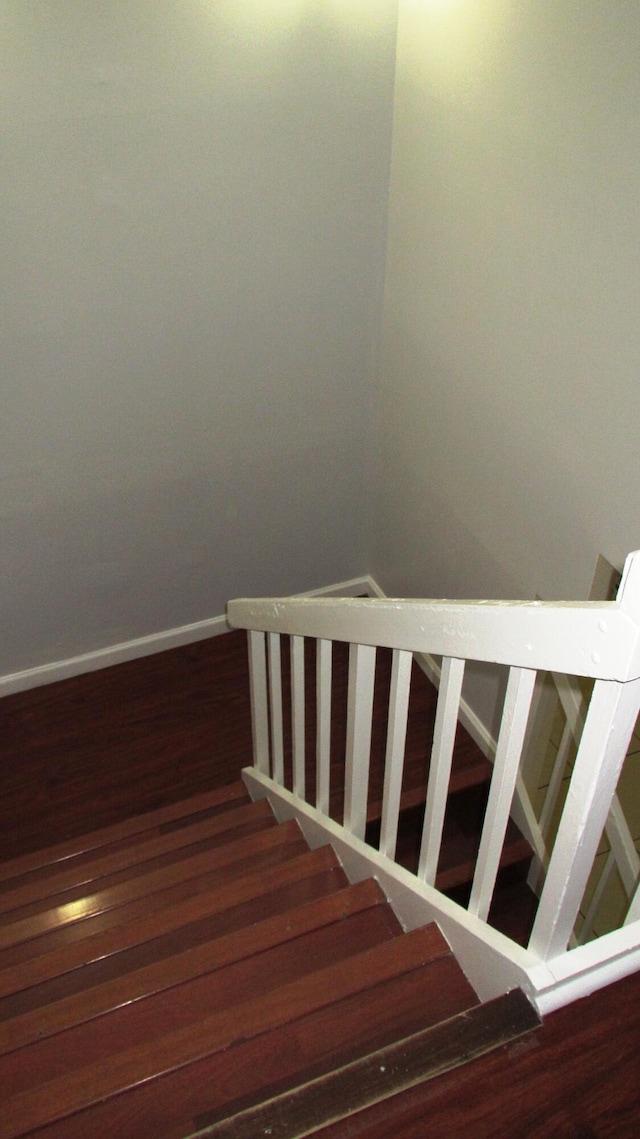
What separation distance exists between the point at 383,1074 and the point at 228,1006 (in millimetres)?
484

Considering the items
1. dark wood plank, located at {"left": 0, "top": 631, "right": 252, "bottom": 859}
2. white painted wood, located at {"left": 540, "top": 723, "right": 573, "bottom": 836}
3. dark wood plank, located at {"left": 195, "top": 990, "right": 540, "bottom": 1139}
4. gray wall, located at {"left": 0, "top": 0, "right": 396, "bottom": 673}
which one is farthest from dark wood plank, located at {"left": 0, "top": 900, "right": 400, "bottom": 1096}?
gray wall, located at {"left": 0, "top": 0, "right": 396, "bottom": 673}

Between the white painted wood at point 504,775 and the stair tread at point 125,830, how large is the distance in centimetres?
168

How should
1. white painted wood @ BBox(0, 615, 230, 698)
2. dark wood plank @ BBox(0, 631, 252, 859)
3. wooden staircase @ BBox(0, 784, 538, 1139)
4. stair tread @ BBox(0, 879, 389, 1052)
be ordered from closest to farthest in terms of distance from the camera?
Result: 1. wooden staircase @ BBox(0, 784, 538, 1139)
2. stair tread @ BBox(0, 879, 389, 1052)
3. dark wood plank @ BBox(0, 631, 252, 859)
4. white painted wood @ BBox(0, 615, 230, 698)

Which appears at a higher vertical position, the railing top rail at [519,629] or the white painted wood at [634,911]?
the railing top rail at [519,629]

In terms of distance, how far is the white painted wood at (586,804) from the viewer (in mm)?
923

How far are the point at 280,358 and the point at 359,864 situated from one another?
1882 millimetres

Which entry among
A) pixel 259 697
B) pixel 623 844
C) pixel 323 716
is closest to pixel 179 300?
pixel 259 697

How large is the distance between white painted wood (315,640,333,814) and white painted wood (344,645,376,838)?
0.12m

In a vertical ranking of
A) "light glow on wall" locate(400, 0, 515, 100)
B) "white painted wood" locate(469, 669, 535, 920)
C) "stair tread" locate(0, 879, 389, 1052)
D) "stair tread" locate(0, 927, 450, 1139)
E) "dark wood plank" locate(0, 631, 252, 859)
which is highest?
"light glow on wall" locate(400, 0, 515, 100)

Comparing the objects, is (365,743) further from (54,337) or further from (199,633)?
(199,633)

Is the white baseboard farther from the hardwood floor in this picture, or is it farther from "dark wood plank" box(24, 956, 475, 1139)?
"dark wood plank" box(24, 956, 475, 1139)

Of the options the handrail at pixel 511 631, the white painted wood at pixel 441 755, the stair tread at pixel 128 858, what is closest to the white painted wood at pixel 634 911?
the white painted wood at pixel 441 755

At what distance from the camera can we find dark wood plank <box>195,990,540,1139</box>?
1.08 m

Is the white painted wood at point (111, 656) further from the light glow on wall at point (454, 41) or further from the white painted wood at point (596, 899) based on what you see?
the light glow on wall at point (454, 41)
